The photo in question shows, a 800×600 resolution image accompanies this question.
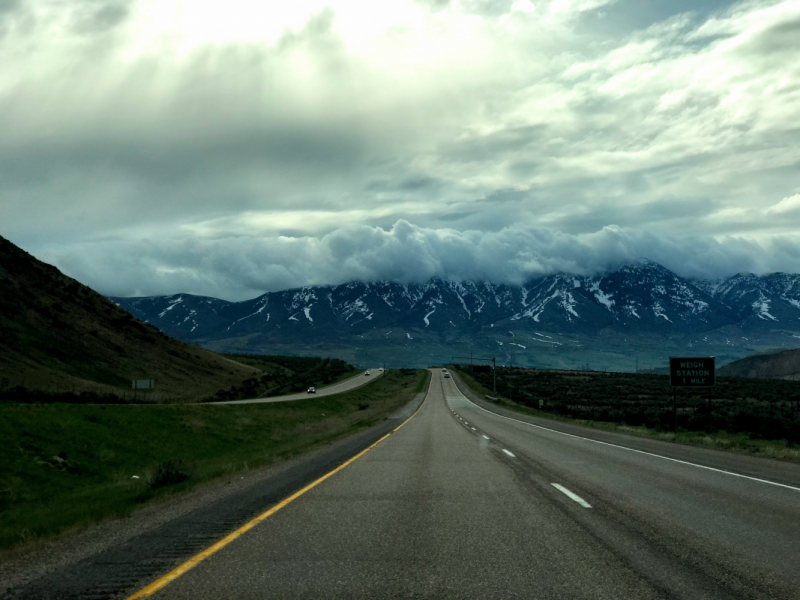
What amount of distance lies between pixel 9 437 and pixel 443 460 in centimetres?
1469

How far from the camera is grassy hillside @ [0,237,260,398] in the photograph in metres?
57.7

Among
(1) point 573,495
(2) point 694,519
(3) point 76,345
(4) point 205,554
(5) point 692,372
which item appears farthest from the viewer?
(3) point 76,345

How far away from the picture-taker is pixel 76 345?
69.9 meters

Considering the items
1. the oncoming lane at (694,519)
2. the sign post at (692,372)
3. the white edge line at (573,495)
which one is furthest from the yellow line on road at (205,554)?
the sign post at (692,372)

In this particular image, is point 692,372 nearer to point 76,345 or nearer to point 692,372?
point 692,372

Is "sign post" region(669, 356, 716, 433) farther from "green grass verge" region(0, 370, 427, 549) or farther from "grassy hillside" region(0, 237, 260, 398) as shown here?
"grassy hillside" region(0, 237, 260, 398)

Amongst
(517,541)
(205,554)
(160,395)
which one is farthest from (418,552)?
(160,395)

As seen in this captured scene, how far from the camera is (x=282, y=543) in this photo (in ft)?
24.2

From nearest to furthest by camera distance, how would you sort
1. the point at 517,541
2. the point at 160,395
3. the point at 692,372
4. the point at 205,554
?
the point at 205,554 < the point at 517,541 < the point at 692,372 < the point at 160,395

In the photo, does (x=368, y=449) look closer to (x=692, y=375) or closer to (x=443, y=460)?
(x=443, y=460)

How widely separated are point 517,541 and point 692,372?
28.0 metres

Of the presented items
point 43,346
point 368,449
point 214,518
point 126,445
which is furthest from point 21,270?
point 214,518

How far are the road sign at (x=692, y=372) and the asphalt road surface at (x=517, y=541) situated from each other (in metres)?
19.8

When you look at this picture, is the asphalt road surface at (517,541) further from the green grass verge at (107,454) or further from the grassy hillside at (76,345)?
the grassy hillside at (76,345)
